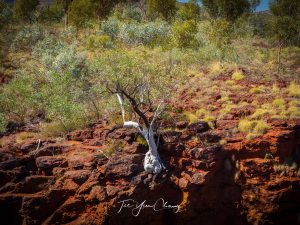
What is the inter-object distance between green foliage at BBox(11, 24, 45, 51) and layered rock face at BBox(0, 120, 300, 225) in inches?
989

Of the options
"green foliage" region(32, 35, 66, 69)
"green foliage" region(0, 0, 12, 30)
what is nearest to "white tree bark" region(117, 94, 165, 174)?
"green foliage" region(32, 35, 66, 69)

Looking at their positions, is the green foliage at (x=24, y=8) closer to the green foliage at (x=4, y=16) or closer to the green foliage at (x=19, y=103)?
the green foliage at (x=4, y=16)

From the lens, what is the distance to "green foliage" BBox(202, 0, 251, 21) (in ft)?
141

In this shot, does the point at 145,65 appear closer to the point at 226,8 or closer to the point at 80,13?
the point at 80,13

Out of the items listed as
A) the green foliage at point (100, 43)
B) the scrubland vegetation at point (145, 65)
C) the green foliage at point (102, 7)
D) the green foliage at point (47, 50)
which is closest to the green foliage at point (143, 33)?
the scrubland vegetation at point (145, 65)

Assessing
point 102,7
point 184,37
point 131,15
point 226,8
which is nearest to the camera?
point 184,37

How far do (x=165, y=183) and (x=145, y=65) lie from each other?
986 cm

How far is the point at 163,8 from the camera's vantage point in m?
45.9

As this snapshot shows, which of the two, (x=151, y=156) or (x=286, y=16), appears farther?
(x=286, y=16)

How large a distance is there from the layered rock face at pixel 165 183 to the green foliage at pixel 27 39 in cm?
2511

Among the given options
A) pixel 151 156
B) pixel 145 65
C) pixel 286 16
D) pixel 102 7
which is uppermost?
pixel 102 7

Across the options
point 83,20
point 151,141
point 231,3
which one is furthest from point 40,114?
point 231,3

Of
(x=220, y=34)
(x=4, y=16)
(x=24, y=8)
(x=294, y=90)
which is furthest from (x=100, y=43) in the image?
Result: (x=4, y=16)

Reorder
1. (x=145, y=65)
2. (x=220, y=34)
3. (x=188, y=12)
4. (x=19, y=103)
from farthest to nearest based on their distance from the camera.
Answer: (x=188, y=12), (x=220, y=34), (x=19, y=103), (x=145, y=65)
